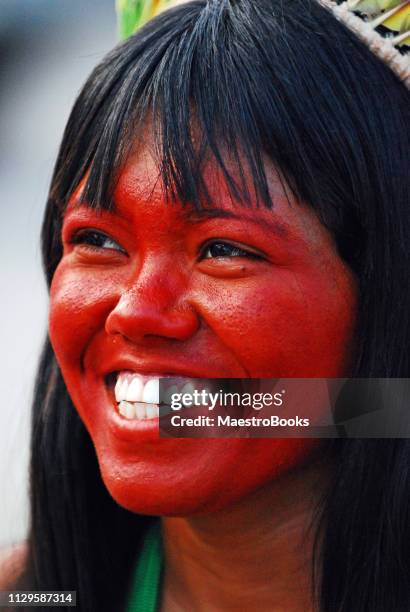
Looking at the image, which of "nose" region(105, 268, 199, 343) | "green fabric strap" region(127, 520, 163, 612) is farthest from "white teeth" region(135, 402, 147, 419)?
"green fabric strap" region(127, 520, 163, 612)

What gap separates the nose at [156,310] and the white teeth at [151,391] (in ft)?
0.21

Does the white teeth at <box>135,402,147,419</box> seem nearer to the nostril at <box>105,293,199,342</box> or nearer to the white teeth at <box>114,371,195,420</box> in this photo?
the white teeth at <box>114,371,195,420</box>

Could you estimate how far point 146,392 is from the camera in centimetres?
132

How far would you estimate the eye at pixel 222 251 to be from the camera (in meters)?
1.31

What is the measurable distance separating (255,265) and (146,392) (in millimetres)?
237

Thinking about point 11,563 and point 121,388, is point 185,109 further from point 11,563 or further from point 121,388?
point 11,563

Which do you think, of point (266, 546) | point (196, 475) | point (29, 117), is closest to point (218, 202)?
point (196, 475)

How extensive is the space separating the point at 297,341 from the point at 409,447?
0.23 meters

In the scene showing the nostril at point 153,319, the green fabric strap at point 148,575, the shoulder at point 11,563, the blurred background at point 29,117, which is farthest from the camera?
the blurred background at point 29,117

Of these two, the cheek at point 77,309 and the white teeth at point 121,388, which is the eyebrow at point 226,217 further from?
the white teeth at point 121,388

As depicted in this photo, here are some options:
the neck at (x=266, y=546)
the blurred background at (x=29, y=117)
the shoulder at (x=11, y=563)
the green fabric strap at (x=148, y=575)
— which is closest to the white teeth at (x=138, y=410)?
the neck at (x=266, y=546)

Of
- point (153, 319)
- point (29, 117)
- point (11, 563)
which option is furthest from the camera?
point (29, 117)

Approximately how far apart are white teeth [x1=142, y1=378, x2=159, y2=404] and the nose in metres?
0.07

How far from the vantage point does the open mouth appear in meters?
1.32
